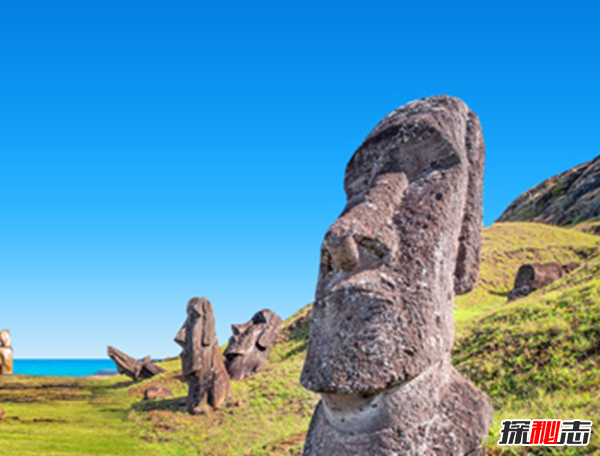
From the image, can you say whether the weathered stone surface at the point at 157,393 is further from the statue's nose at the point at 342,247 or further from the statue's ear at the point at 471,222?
the statue's nose at the point at 342,247

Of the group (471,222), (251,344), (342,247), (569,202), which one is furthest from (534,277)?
(569,202)

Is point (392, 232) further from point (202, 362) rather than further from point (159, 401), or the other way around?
point (159, 401)

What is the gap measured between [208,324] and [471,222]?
1201 cm

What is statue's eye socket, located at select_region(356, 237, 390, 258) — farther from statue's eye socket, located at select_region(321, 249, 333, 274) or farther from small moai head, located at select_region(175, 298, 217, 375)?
small moai head, located at select_region(175, 298, 217, 375)

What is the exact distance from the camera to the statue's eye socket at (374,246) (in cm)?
432

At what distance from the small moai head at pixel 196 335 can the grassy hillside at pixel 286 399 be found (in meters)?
1.41

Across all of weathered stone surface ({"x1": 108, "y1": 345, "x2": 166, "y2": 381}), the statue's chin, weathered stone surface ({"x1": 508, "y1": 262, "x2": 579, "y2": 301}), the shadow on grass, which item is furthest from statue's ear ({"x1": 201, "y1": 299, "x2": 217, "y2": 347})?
weathered stone surface ({"x1": 508, "y1": 262, "x2": 579, "y2": 301})

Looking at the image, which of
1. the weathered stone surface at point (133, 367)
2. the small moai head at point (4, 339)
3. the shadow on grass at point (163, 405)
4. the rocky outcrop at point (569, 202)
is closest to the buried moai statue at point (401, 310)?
the shadow on grass at point (163, 405)

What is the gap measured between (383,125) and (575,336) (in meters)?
6.80

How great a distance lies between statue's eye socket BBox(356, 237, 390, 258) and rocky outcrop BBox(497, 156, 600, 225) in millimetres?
48620

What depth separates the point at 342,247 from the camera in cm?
430

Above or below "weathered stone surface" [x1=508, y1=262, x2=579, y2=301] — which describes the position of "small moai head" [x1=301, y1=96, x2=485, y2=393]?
below

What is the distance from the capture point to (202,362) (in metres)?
15.2

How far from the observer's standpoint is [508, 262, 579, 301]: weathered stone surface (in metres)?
21.5
